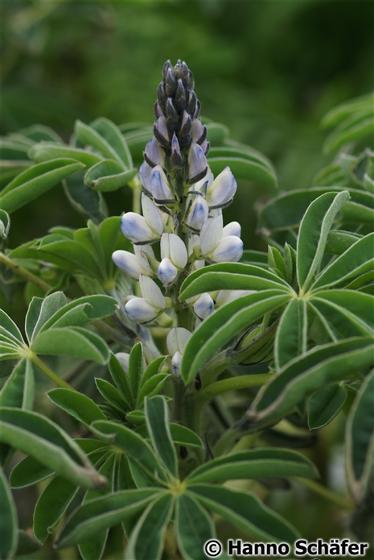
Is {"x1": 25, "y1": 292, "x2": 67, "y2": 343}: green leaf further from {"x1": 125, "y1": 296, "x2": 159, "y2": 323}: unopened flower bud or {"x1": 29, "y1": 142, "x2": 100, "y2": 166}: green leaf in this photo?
{"x1": 29, "y1": 142, "x2": 100, "y2": 166}: green leaf

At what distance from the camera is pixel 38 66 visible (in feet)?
8.28

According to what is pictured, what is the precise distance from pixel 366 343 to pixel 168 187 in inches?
11.9

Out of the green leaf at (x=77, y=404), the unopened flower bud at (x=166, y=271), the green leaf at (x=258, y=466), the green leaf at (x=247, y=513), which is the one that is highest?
the unopened flower bud at (x=166, y=271)

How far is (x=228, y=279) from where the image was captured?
890 mm

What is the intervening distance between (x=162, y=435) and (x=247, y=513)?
0.37 feet

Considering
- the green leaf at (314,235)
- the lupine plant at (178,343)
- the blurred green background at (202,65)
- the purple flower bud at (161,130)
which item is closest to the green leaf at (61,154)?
the lupine plant at (178,343)

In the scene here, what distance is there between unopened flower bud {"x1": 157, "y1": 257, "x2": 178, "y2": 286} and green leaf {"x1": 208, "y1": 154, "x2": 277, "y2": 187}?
0.27 metres

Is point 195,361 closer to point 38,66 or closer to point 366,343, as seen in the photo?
point 366,343

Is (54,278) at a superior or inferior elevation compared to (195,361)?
superior

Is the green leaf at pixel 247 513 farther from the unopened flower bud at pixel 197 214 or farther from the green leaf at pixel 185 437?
the unopened flower bud at pixel 197 214

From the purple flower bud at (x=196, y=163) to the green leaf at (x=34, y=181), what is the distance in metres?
0.22

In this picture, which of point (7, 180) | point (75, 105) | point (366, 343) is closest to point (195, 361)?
point (366, 343)

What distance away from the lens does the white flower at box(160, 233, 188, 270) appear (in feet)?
3.12

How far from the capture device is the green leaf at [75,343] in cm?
81
